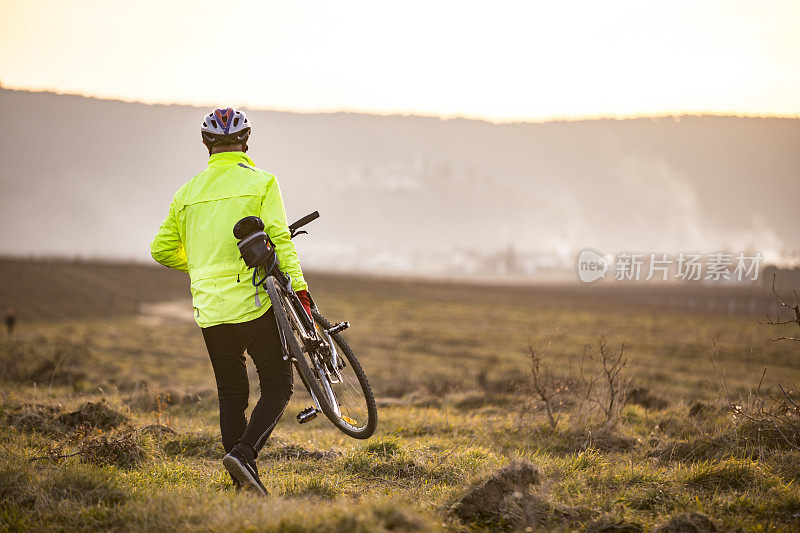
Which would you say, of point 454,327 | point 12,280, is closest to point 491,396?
point 454,327

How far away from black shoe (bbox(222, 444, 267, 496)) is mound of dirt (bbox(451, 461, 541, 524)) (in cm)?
130

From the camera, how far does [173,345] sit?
96.6ft

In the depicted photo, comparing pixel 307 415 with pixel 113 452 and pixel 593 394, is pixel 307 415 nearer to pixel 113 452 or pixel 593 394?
pixel 113 452

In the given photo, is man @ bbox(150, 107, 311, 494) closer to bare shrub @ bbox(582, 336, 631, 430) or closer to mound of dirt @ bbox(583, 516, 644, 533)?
mound of dirt @ bbox(583, 516, 644, 533)

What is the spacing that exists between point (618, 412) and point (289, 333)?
13.7ft

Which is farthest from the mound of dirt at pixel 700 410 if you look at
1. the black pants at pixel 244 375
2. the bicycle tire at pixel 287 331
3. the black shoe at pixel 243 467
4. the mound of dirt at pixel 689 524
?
the black shoe at pixel 243 467

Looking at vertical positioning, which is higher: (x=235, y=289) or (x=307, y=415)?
(x=235, y=289)

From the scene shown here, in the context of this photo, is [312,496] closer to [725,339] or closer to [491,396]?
[491,396]

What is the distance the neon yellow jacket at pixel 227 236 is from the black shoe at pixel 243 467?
0.87m

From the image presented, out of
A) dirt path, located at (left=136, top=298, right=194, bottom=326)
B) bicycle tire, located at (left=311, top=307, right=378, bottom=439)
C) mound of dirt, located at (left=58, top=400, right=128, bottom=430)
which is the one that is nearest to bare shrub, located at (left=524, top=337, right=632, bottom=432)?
bicycle tire, located at (left=311, top=307, right=378, bottom=439)

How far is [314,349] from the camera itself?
438 centimetres

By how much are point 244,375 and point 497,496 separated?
192 centimetres

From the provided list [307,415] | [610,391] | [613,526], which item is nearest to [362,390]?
[307,415]

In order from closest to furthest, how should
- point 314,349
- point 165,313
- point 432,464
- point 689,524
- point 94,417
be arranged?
point 689,524
point 314,349
point 432,464
point 94,417
point 165,313
